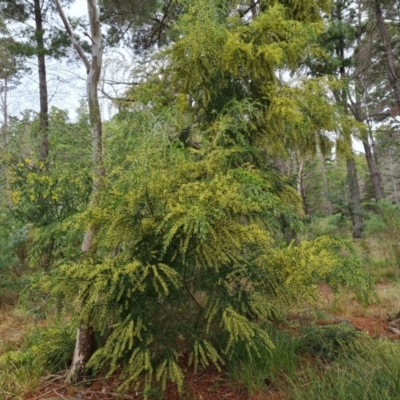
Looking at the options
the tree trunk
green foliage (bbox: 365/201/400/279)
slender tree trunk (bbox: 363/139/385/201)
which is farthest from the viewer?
slender tree trunk (bbox: 363/139/385/201)

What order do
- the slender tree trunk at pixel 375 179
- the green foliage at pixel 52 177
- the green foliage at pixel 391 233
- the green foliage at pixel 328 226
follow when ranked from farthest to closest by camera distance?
the slender tree trunk at pixel 375 179, the green foliage at pixel 328 226, the green foliage at pixel 391 233, the green foliage at pixel 52 177

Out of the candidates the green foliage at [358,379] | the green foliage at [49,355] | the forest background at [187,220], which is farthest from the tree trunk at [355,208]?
the green foliage at [49,355]

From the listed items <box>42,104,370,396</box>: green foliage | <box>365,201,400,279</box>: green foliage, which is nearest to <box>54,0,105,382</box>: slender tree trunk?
<box>42,104,370,396</box>: green foliage

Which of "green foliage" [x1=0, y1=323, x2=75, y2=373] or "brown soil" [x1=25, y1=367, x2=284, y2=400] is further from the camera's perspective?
"green foliage" [x1=0, y1=323, x2=75, y2=373]

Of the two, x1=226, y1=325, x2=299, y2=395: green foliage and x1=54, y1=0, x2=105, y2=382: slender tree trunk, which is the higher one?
x1=54, y1=0, x2=105, y2=382: slender tree trunk

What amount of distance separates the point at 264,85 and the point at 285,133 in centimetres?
57

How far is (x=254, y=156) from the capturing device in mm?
3621

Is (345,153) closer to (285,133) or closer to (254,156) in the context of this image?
(285,133)

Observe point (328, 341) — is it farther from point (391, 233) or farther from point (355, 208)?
point (355, 208)

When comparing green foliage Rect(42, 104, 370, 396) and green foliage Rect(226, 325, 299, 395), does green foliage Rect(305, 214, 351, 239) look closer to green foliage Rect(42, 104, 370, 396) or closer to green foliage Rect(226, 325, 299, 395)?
green foliage Rect(226, 325, 299, 395)

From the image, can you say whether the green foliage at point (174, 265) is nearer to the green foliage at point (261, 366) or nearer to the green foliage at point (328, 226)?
the green foliage at point (261, 366)

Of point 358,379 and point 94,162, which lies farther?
point 94,162

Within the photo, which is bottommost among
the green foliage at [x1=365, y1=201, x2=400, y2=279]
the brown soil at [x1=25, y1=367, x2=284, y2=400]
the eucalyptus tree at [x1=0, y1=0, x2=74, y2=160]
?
the brown soil at [x1=25, y1=367, x2=284, y2=400]

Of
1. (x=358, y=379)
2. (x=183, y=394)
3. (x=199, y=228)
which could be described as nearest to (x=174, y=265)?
(x=199, y=228)
